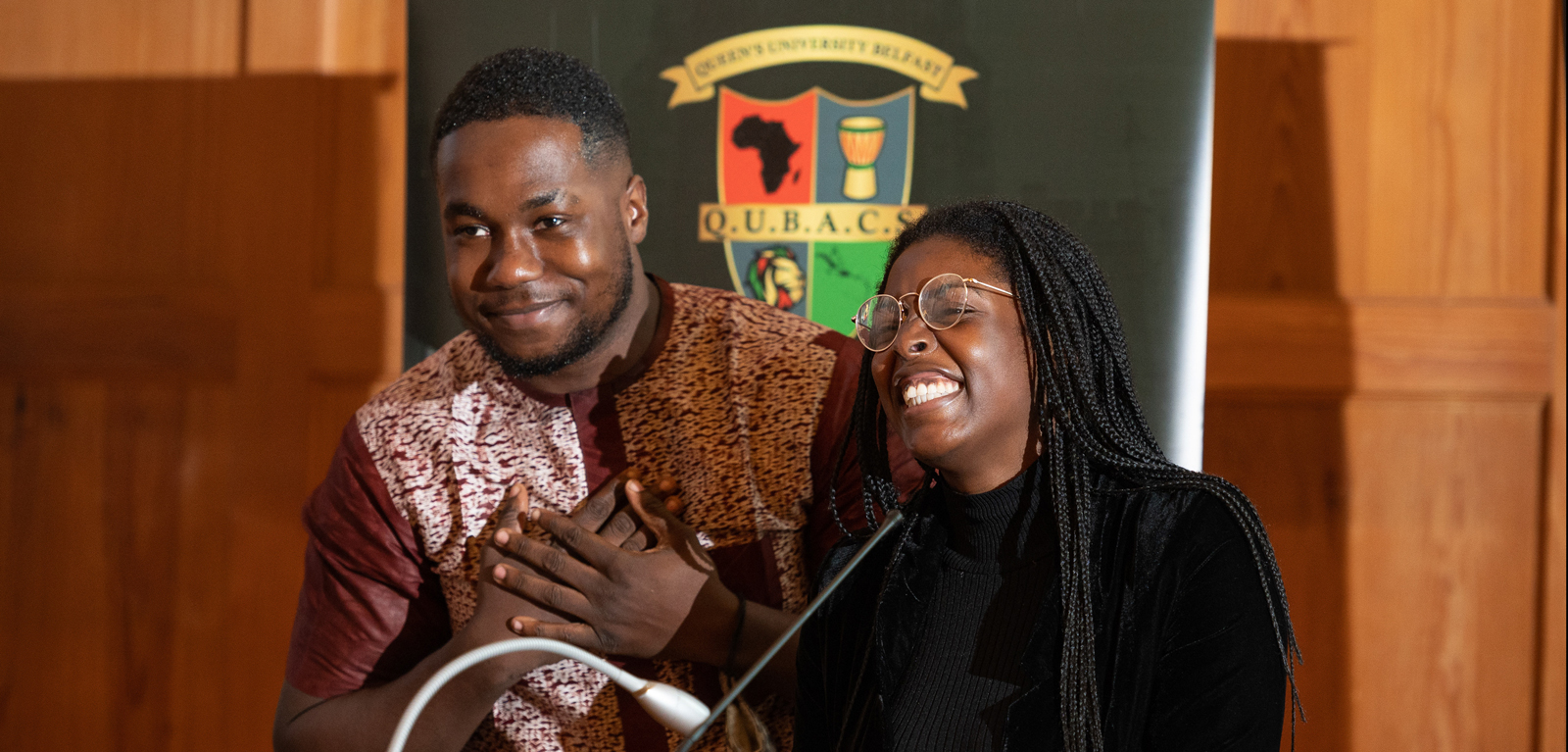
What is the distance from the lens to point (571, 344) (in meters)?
1.67

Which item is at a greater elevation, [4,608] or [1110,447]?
[1110,447]

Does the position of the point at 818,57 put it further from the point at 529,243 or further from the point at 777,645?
the point at 777,645

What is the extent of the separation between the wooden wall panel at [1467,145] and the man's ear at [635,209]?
65.1 inches

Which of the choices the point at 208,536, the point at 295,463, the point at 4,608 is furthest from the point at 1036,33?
the point at 4,608

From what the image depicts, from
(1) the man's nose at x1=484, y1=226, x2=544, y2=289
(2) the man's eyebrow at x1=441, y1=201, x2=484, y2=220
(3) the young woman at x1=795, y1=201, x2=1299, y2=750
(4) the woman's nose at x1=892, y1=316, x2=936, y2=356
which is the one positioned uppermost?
(2) the man's eyebrow at x1=441, y1=201, x2=484, y2=220

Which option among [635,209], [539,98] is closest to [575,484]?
[635,209]

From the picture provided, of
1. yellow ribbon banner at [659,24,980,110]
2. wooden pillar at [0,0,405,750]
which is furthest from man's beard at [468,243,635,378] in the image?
wooden pillar at [0,0,405,750]

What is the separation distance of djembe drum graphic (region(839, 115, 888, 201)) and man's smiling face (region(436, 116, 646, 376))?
431mm

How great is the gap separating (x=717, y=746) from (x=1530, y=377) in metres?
1.97

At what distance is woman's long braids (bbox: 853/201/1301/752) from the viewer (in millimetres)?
1074

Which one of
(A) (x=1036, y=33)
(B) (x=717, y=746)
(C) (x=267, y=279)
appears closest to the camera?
(B) (x=717, y=746)

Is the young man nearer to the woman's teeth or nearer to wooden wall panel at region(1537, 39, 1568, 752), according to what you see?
the woman's teeth

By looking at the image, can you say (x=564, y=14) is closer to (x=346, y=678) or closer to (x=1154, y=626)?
(x=346, y=678)

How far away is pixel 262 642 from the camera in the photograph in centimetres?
268
